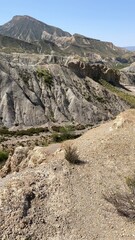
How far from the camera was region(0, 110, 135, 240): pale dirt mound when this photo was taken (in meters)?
16.3

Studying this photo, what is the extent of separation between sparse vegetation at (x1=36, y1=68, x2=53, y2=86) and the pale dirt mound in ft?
224

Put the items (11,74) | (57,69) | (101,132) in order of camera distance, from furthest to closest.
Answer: (57,69), (11,74), (101,132)

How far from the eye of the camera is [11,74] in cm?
8738

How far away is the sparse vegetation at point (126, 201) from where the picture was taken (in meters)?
17.5

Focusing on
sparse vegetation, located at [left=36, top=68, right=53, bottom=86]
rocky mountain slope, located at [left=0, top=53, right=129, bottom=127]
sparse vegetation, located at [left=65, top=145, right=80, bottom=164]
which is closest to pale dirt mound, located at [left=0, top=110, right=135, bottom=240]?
sparse vegetation, located at [left=65, top=145, right=80, bottom=164]

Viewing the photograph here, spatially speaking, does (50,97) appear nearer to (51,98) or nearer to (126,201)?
(51,98)

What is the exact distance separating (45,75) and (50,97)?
6701 mm

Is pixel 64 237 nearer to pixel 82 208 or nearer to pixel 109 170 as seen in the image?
pixel 82 208

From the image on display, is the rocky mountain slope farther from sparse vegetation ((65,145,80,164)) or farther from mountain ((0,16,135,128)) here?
sparse vegetation ((65,145,80,164))

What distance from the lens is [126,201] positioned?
59.9 feet

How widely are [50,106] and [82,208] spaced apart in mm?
67981

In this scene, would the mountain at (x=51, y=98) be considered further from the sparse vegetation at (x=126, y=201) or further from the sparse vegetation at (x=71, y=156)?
the sparse vegetation at (x=126, y=201)

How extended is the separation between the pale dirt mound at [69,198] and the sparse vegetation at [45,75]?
68353mm

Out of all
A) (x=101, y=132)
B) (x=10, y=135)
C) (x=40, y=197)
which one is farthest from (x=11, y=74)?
(x=40, y=197)
